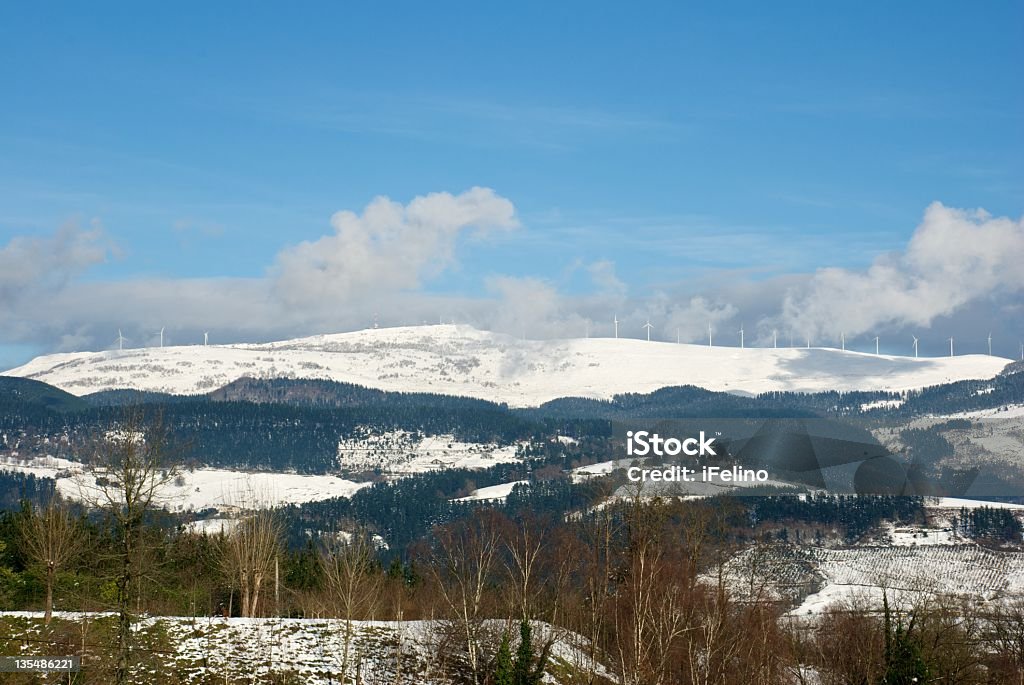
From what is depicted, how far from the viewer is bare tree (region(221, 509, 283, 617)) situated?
334 ft

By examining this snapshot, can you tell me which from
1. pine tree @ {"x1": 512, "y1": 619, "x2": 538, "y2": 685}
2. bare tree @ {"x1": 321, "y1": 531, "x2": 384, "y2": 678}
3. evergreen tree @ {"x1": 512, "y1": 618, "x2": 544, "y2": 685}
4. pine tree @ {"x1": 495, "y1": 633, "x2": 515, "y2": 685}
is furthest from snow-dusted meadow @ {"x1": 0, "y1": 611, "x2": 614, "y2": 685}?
pine tree @ {"x1": 495, "y1": 633, "x2": 515, "y2": 685}

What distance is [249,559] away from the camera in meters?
105

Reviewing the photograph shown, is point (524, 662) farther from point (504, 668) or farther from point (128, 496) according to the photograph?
point (128, 496)

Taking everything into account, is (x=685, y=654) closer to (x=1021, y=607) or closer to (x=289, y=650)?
(x=289, y=650)

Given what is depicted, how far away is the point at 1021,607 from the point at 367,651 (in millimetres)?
117835

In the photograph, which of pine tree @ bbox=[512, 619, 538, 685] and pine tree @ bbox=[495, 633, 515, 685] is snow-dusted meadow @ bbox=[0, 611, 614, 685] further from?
pine tree @ bbox=[495, 633, 515, 685]

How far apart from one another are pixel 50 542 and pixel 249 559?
29.7 m

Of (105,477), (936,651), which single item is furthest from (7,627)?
(936,651)

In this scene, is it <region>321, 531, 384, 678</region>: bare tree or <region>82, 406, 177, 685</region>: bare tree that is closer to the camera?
<region>82, 406, 177, 685</region>: bare tree

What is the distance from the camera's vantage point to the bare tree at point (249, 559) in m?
102

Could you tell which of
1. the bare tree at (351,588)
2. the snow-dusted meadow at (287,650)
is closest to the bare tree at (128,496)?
the snow-dusted meadow at (287,650)

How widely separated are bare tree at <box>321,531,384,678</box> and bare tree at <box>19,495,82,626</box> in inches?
705

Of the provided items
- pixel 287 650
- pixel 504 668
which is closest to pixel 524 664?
pixel 504 668

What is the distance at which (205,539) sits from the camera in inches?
4744
